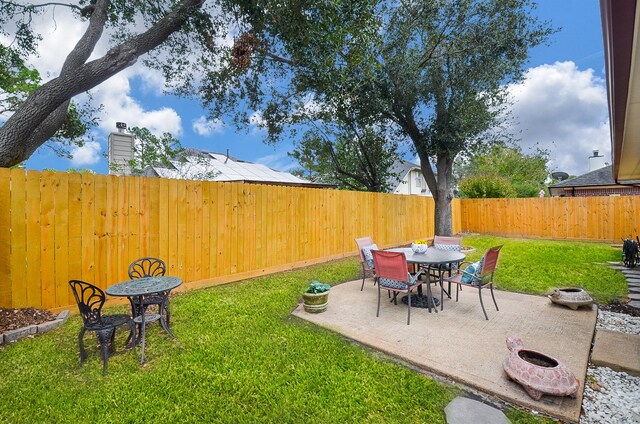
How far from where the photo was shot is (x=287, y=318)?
165 inches

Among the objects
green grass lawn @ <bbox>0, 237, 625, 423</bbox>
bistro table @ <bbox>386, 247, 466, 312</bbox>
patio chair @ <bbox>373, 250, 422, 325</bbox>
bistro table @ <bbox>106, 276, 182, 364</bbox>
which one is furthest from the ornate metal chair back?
bistro table @ <bbox>106, 276, 182, 364</bbox>

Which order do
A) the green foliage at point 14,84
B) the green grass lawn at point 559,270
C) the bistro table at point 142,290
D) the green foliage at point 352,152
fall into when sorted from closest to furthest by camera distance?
the bistro table at point 142,290 → the green grass lawn at point 559,270 → the green foliage at point 14,84 → the green foliage at point 352,152

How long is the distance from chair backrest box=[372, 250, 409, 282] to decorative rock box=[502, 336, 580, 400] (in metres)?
1.54

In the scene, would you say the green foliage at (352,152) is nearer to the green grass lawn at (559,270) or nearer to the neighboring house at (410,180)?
the green grass lawn at (559,270)

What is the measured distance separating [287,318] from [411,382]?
200 cm

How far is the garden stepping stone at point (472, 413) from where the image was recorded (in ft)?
7.06

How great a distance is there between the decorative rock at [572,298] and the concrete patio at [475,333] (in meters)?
0.10

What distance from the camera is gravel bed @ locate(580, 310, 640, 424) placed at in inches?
87.9

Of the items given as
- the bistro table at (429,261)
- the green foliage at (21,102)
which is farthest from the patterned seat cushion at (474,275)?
the green foliage at (21,102)

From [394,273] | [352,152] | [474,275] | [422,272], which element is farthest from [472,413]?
[352,152]

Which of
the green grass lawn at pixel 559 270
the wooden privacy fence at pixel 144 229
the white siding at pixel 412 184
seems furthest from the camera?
the white siding at pixel 412 184

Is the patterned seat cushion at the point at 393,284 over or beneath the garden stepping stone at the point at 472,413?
over

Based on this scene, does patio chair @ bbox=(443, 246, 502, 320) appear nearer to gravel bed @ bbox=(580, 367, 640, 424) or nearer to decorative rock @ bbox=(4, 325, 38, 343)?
gravel bed @ bbox=(580, 367, 640, 424)

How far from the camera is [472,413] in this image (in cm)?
223
